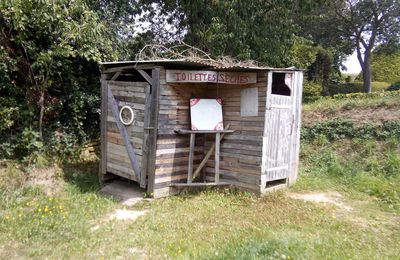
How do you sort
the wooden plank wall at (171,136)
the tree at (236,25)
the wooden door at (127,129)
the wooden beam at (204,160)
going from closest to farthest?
the wooden plank wall at (171,136) → the wooden door at (127,129) → the wooden beam at (204,160) → the tree at (236,25)

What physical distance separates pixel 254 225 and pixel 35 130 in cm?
482

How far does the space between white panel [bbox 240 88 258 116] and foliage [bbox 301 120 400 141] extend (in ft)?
13.7

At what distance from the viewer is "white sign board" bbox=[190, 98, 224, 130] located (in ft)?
19.6

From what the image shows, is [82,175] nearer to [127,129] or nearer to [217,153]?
[127,129]

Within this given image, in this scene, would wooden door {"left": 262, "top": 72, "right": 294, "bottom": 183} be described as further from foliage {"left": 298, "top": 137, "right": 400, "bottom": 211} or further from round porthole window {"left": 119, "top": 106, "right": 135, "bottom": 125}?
round porthole window {"left": 119, "top": 106, "right": 135, "bottom": 125}

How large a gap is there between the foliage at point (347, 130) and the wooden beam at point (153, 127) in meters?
5.56

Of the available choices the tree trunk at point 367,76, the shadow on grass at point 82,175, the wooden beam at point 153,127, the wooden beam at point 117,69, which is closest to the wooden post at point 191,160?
the wooden beam at point 153,127

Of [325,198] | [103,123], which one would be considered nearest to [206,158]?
[103,123]

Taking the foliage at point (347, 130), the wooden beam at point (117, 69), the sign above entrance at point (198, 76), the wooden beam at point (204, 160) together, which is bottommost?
the wooden beam at point (204, 160)

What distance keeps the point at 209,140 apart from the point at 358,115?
5.68 metres

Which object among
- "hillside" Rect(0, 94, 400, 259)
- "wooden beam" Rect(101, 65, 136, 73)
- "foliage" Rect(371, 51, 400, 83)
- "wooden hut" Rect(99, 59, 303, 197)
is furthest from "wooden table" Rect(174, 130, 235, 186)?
"foliage" Rect(371, 51, 400, 83)

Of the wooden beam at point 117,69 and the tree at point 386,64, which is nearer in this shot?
the wooden beam at point 117,69

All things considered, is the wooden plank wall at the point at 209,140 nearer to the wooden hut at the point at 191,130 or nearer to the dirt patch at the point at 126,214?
the wooden hut at the point at 191,130

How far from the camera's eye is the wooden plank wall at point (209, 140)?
5.80 metres
